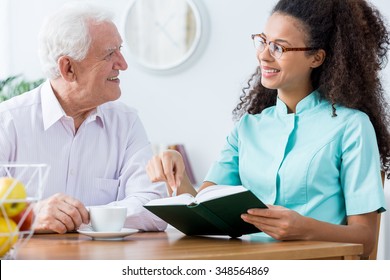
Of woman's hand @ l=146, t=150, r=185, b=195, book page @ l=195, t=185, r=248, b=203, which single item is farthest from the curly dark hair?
book page @ l=195, t=185, r=248, b=203

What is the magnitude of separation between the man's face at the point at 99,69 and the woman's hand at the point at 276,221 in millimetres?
787

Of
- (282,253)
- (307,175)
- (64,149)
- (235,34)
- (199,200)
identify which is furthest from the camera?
(235,34)

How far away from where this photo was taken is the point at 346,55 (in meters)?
1.99

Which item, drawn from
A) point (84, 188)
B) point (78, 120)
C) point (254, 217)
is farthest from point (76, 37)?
point (254, 217)

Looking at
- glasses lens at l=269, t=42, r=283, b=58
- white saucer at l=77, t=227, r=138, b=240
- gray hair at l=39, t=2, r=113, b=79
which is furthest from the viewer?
gray hair at l=39, t=2, r=113, b=79

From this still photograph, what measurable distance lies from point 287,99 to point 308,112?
0.29ft

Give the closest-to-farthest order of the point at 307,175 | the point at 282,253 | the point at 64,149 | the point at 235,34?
the point at 282,253 → the point at 307,175 → the point at 64,149 → the point at 235,34

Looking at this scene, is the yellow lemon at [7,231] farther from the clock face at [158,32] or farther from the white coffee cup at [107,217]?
the clock face at [158,32]

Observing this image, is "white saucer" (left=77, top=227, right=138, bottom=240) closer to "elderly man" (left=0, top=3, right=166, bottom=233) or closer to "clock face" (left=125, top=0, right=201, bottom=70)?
"elderly man" (left=0, top=3, right=166, bottom=233)

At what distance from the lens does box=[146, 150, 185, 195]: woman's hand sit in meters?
1.80

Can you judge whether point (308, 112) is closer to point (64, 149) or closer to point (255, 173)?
Result: point (255, 173)

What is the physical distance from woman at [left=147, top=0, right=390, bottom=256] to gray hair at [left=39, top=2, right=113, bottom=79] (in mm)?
522

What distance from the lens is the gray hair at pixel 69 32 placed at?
2.08 meters

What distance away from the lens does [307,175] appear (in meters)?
1.89
